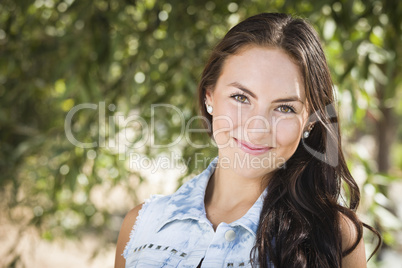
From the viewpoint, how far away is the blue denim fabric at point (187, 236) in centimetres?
112

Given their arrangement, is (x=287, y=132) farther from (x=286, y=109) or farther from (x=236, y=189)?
(x=236, y=189)

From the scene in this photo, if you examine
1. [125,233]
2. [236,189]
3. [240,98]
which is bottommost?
[125,233]

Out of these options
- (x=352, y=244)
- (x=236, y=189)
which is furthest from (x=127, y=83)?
(x=352, y=244)

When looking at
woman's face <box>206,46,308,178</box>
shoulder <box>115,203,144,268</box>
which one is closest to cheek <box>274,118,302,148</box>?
woman's face <box>206,46,308,178</box>

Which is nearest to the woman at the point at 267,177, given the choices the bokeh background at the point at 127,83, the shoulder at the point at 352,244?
the shoulder at the point at 352,244

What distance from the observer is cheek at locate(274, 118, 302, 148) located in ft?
3.66

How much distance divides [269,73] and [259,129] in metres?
0.13

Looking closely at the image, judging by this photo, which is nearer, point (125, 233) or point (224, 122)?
point (224, 122)

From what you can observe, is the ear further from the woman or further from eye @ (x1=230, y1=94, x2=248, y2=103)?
eye @ (x1=230, y1=94, x2=248, y2=103)

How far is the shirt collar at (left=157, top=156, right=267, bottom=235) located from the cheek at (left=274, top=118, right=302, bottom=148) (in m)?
0.16

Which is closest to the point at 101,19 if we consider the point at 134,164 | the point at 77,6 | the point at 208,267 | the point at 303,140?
the point at 77,6

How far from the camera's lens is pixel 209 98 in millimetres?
1315

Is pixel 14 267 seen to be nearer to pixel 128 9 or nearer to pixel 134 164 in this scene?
pixel 134 164

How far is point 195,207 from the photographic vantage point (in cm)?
123
